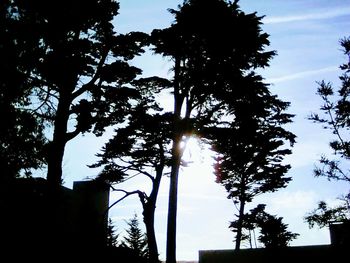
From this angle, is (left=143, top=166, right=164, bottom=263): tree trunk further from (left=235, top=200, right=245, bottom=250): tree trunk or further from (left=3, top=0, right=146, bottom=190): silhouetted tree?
(left=235, top=200, right=245, bottom=250): tree trunk

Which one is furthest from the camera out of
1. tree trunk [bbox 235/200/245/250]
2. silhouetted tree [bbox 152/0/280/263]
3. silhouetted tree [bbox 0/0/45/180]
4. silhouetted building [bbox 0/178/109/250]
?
tree trunk [bbox 235/200/245/250]

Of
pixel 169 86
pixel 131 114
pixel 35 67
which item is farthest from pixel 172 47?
pixel 35 67

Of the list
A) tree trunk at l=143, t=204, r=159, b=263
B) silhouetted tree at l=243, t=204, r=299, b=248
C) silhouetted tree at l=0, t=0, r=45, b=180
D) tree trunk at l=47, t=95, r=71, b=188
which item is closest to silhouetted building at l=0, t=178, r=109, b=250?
silhouetted tree at l=0, t=0, r=45, b=180

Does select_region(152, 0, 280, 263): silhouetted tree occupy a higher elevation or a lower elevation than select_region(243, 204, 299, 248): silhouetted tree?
higher

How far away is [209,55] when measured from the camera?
18.2 metres

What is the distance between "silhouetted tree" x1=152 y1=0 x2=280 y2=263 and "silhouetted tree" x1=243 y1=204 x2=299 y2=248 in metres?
7.92

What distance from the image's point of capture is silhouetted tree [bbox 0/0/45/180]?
11.9 m

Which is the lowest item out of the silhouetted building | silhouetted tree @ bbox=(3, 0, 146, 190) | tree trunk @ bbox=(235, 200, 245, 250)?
the silhouetted building

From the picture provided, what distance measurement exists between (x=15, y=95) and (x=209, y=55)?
901 cm

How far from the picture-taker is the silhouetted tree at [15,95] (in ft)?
39.2

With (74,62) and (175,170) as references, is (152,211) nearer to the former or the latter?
(175,170)

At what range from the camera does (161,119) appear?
18828 millimetres

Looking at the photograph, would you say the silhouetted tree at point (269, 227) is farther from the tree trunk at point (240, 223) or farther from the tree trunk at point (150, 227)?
the tree trunk at point (150, 227)

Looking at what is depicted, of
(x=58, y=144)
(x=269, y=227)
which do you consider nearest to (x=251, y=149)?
(x=269, y=227)
